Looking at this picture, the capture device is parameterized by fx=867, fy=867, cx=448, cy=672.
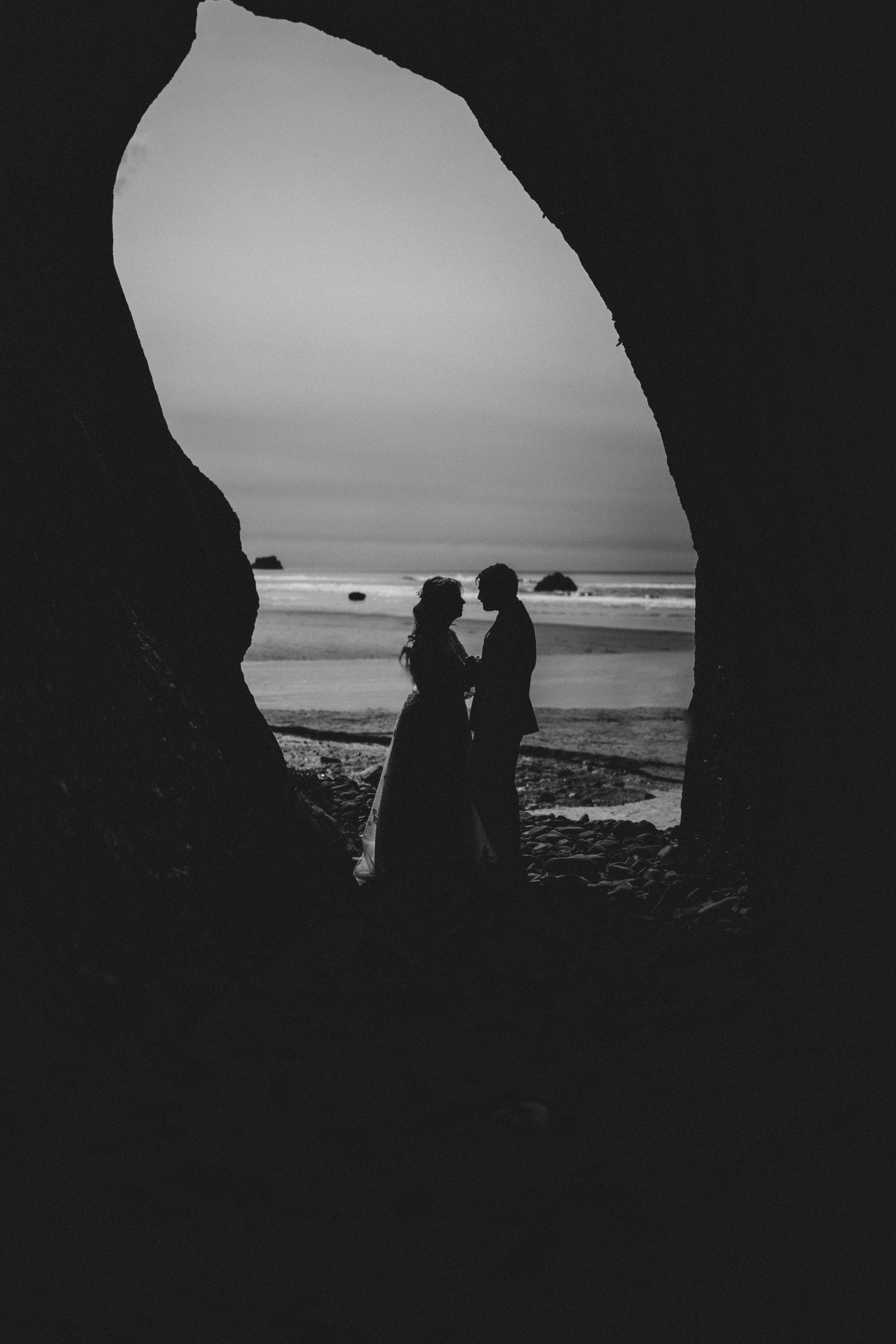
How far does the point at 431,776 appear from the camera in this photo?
6180mm

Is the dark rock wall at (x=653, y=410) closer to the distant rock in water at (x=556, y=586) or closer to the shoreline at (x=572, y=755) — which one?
the shoreline at (x=572, y=755)

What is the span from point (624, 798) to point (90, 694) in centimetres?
627

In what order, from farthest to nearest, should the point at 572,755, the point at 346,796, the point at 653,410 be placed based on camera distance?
the point at 572,755 < the point at 346,796 < the point at 653,410

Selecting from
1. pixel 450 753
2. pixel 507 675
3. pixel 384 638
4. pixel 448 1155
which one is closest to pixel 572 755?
pixel 507 675

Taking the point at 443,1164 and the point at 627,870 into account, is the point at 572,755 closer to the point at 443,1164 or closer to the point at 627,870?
the point at 627,870

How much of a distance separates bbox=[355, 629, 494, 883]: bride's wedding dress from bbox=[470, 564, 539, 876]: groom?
221mm

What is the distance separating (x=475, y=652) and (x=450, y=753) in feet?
57.9

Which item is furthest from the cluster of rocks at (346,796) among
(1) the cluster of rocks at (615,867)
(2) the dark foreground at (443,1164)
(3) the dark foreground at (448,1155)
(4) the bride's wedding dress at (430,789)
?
(2) the dark foreground at (443,1164)

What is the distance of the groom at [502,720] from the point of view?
6.40 metres

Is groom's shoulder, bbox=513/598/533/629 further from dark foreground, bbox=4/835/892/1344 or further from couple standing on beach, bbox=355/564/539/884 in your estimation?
dark foreground, bbox=4/835/892/1344

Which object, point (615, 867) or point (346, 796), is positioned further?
point (346, 796)

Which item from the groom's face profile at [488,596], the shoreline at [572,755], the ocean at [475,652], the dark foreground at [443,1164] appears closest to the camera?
the dark foreground at [443,1164]

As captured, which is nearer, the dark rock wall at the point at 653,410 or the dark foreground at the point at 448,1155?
the dark foreground at the point at 448,1155

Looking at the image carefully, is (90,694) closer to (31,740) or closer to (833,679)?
(31,740)
